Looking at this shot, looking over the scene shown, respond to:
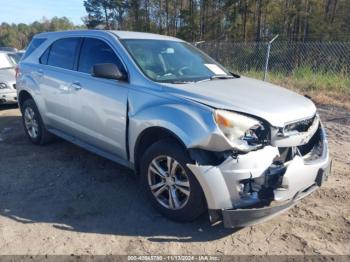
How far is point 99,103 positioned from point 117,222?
137 cm

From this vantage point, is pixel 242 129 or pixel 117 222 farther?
pixel 117 222

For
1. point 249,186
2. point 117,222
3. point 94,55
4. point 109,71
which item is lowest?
point 117,222

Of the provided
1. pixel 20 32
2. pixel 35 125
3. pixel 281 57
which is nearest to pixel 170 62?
pixel 35 125

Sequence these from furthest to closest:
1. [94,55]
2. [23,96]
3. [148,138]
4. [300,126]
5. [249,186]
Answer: [23,96] → [94,55] → [148,138] → [300,126] → [249,186]

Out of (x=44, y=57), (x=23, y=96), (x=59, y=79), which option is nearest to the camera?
(x=59, y=79)

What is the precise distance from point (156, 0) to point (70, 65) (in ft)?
170

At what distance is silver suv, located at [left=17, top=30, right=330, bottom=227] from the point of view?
299 cm

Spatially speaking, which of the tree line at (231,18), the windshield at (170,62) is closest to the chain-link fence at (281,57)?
the windshield at (170,62)

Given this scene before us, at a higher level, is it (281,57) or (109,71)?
(109,71)

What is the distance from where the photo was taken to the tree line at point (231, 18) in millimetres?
38312

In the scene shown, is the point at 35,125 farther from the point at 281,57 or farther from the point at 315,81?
the point at 281,57

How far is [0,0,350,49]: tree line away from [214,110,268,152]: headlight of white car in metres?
34.1

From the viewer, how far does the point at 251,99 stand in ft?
11.0

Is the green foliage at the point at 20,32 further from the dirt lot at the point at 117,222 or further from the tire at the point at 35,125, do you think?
the dirt lot at the point at 117,222
